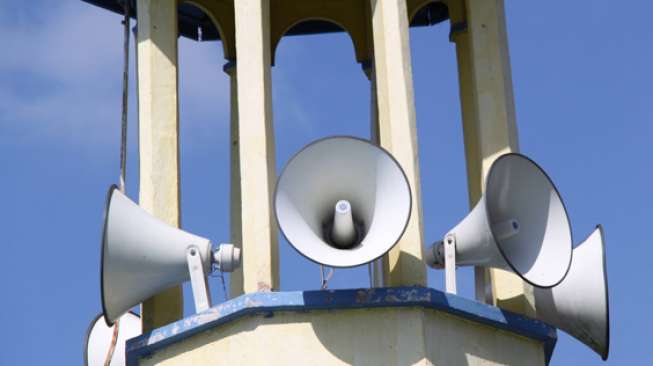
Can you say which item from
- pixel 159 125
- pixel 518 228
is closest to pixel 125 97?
pixel 159 125

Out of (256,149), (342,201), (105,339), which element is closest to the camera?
(342,201)

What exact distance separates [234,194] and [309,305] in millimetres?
3703

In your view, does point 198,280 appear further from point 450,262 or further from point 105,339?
point 105,339

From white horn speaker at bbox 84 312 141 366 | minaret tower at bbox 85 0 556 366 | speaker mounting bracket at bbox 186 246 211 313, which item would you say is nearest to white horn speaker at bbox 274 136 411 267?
minaret tower at bbox 85 0 556 366

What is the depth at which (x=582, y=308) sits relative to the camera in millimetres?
15281

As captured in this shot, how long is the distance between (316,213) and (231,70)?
400cm

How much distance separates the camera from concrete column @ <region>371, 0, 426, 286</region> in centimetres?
1451

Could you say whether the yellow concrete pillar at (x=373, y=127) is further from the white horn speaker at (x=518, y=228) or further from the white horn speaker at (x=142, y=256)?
the white horn speaker at (x=142, y=256)

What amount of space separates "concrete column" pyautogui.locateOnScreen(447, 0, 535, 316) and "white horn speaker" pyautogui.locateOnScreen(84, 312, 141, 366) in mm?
2967

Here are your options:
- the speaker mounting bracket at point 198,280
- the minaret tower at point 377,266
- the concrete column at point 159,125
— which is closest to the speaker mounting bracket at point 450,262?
the minaret tower at point 377,266

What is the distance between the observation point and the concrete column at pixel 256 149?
14453 mm

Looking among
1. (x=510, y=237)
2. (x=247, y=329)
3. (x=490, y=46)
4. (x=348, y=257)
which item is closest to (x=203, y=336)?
(x=247, y=329)

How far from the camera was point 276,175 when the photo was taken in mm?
14914

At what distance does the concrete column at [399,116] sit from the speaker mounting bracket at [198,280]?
1.39m
